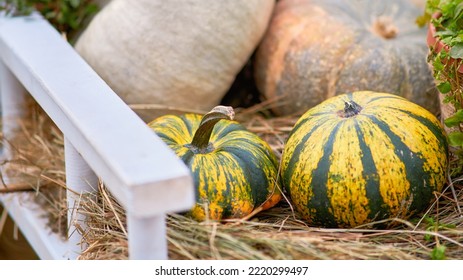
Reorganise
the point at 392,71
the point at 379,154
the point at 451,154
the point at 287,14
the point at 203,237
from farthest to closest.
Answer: the point at 287,14, the point at 392,71, the point at 451,154, the point at 379,154, the point at 203,237

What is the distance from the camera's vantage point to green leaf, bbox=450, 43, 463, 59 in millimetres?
1694

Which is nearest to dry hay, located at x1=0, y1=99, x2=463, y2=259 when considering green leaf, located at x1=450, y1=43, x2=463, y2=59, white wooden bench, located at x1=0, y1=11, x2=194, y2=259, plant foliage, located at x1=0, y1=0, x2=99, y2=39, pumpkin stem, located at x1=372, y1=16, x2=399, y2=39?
white wooden bench, located at x1=0, y1=11, x2=194, y2=259

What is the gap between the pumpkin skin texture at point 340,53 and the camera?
227 cm

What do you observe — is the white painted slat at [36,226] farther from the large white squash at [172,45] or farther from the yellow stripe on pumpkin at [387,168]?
the yellow stripe on pumpkin at [387,168]

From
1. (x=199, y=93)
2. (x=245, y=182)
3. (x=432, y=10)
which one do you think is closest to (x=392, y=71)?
(x=432, y=10)

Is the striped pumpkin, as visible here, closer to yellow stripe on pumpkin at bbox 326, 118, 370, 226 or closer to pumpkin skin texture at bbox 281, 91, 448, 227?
pumpkin skin texture at bbox 281, 91, 448, 227

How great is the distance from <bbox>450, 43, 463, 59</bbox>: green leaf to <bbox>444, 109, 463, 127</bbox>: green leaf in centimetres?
14

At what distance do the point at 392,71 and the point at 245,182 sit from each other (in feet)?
2.61

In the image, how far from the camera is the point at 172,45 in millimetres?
2254

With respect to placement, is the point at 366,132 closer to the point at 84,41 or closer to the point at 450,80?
the point at 450,80

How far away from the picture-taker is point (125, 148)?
4.50 feet

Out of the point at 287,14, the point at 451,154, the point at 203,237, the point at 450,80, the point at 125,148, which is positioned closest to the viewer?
the point at 125,148

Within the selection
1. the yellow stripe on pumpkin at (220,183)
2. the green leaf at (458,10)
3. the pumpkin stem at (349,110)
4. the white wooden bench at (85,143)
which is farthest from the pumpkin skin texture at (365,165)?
the white wooden bench at (85,143)

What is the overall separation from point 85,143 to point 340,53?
1.08 meters
